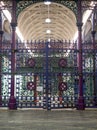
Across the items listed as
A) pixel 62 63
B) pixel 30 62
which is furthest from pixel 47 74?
pixel 30 62

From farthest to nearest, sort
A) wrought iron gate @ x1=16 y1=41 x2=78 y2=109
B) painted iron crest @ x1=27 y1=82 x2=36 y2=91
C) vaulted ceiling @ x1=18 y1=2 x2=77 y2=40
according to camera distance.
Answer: vaulted ceiling @ x1=18 y1=2 x2=77 y2=40 → painted iron crest @ x1=27 y1=82 x2=36 y2=91 → wrought iron gate @ x1=16 y1=41 x2=78 y2=109

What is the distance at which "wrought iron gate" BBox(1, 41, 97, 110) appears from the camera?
58.9 ft

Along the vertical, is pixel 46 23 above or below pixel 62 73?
above

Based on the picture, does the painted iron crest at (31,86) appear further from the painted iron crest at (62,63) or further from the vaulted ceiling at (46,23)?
the vaulted ceiling at (46,23)

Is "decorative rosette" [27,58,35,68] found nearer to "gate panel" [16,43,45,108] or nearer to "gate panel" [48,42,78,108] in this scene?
"gate panel" [16,43,45,108]

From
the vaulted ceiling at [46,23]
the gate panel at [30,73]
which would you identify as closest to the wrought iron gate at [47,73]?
the gate panel at [30,73]

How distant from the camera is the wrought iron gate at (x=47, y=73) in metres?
17.9

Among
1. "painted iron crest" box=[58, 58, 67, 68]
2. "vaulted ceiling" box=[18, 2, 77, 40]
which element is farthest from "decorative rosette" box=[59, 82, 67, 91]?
"vaulted ceiling" box=[18, 2, 77, 40]

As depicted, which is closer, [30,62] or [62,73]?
[62,73]

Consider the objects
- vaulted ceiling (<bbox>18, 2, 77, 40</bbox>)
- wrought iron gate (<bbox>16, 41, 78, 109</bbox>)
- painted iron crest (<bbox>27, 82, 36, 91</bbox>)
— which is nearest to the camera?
wrought iron gate (<bbox>16, 41, 78, 109</bbox>)

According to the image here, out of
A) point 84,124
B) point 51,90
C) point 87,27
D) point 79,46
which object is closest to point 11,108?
point 51,90

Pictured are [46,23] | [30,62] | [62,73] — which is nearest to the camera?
[62,73]

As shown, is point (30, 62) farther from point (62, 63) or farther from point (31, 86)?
point (62, 63)

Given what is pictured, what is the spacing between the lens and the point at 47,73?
58.9 feet
